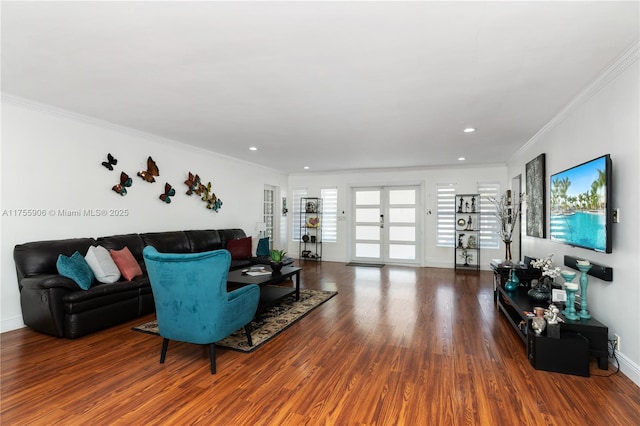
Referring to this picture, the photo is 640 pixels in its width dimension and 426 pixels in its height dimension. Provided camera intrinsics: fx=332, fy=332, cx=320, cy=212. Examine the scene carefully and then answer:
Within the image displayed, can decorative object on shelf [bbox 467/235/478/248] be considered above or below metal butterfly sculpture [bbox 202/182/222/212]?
below

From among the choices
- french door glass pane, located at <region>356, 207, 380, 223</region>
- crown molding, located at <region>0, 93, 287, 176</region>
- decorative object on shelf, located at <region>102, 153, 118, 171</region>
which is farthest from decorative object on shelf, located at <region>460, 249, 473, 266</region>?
decorative object on shelf, located at <region>102, 153, 118, 171</region>

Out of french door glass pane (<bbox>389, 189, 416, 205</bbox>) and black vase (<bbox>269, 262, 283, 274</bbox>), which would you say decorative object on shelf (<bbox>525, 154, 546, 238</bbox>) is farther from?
black vase (<bbox>269, 262, 283, 274</bbox>)

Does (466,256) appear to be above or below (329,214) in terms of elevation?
below

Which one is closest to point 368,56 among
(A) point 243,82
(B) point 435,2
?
(B) point 435,2

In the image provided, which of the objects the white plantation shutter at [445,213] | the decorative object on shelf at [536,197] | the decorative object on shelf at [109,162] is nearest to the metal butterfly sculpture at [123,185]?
the decorative object on shelf at [109,162]

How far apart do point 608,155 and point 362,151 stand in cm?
384

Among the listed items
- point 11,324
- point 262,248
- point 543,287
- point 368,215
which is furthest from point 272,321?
point 368,215

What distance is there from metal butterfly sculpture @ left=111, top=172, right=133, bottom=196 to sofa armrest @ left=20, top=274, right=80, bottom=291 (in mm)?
1521

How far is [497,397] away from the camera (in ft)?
7.63

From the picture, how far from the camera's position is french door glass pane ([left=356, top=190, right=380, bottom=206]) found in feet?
28.6

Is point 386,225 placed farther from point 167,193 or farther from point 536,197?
point 167,193

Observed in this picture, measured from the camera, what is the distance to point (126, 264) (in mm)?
4043

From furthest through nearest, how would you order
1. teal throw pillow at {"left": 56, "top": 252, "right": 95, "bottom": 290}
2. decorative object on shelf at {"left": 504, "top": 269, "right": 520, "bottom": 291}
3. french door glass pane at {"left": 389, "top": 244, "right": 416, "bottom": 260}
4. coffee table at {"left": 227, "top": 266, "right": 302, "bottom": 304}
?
french door glass pane at {"left": 389, "top": 244, "right": 416, "bottom": 260} → coffee table at {"left": 227, "top": 266, "right": 302, "bottom": 304} → decorative object on shelf at {"left": 504, "top": 269, "right": 520, "bottom": 291} → teal throw pillow at {"left": 56, "top": 252, "right": 95, "bottom": 290}

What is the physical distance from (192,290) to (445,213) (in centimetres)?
676
